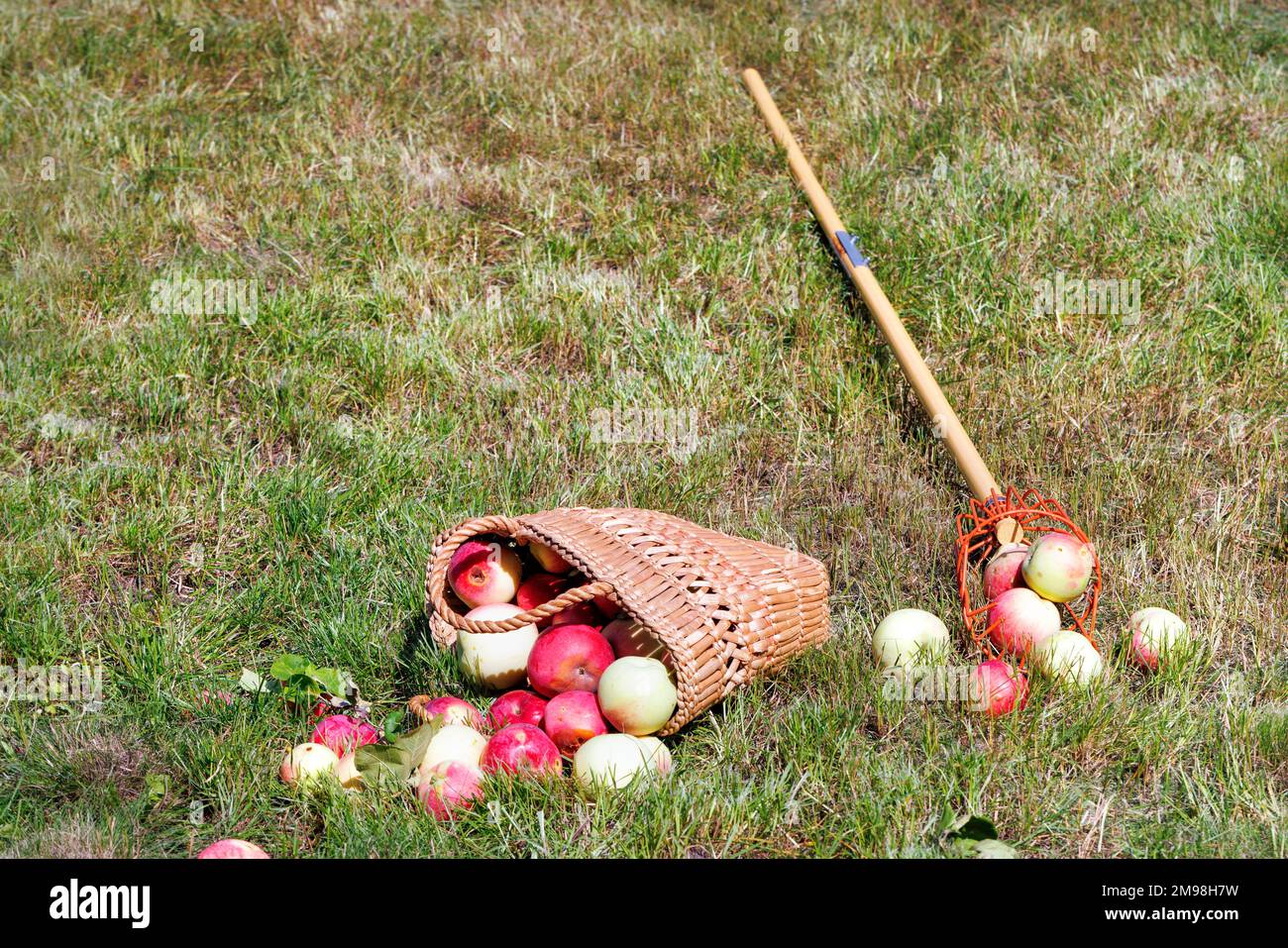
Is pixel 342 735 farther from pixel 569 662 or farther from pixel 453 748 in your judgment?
pixel 569 662

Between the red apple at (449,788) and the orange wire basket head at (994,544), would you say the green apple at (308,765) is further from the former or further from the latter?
the orange wire basket head at (994,544)

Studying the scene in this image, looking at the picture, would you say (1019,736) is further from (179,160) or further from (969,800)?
(179,160)

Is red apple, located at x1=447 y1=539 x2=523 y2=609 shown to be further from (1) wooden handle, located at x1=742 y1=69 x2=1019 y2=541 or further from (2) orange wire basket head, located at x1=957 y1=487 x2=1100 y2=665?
(1) wooden handle, located at x1=742 y1=69 x2=1019 y2=541

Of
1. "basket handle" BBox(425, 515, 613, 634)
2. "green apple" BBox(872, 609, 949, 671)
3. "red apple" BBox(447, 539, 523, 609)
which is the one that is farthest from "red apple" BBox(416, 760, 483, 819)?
"green apple" BBox(872, 609, 949, 671)

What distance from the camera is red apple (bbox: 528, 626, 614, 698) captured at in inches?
116

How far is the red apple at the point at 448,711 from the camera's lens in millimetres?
2877

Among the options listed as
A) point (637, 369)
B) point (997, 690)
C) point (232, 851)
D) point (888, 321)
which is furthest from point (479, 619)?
point (888, 321)

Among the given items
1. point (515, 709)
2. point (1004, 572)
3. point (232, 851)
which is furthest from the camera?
point (1004, 572)

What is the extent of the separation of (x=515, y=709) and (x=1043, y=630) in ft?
4.51

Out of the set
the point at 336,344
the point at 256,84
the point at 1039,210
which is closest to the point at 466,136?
the point at 256,84

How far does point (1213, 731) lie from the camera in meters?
2.94

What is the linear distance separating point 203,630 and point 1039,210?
368cm

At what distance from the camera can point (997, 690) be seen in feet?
9.76

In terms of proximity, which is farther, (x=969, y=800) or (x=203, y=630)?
(x=203, y=630)
